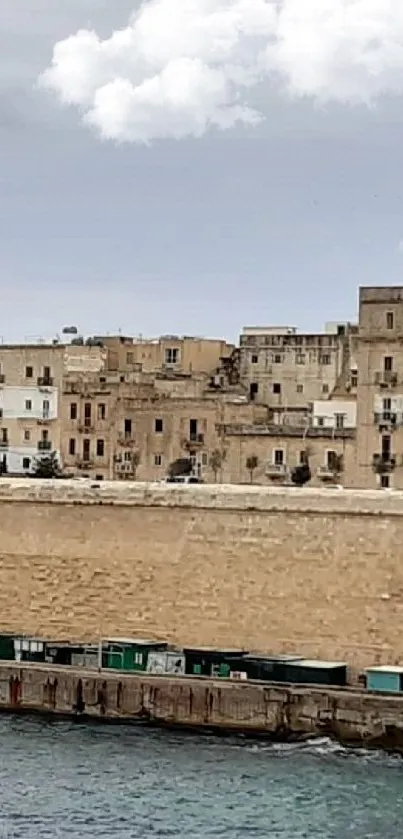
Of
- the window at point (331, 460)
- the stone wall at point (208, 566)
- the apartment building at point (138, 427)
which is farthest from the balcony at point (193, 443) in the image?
the stone wall at point (208, 566)

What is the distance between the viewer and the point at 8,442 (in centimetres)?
5288

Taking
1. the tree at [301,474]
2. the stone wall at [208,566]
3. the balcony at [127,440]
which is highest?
the balcony at [127,440]

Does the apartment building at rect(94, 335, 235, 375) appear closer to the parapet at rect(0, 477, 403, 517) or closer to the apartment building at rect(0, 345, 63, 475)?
the apartment building at rect(0, 345, 63, 475)

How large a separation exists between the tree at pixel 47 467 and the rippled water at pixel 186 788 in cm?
1815

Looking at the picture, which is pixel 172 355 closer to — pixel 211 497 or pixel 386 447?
pixel 386 447

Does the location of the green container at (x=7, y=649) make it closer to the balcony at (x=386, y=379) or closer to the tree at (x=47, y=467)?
the balcony at (x=386, y=379)

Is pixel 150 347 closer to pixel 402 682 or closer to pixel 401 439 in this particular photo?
pixel 401 439

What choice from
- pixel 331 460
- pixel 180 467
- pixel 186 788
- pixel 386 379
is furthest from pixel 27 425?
pixel 186 788

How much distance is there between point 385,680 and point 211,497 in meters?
4.58

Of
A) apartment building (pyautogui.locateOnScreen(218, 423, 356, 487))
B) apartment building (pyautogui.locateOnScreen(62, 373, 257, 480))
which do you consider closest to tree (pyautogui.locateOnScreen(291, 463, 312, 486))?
apartment building (pyautogui.locateOnScreen(218, 423, 356, 487))

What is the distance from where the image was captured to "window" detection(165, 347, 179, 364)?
2267 inches

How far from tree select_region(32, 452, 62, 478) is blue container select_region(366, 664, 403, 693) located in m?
18.6

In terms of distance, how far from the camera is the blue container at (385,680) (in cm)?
3222

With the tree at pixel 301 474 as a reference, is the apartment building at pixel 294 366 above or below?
above
